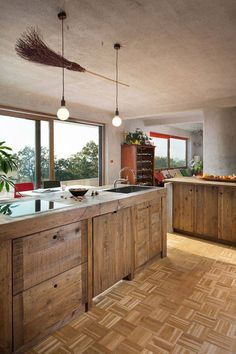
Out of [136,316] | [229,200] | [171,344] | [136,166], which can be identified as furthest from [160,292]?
[136,166]

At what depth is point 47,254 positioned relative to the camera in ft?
5.63

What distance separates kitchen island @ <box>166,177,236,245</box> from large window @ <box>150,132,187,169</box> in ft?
15.7

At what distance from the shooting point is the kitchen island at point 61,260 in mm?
1490

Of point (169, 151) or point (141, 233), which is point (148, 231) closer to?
point (141, 233)

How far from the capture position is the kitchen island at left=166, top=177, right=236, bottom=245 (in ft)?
11.8

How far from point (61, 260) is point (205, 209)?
2.75 m

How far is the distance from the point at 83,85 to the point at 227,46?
2308 millimetres

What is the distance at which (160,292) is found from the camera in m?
2.36

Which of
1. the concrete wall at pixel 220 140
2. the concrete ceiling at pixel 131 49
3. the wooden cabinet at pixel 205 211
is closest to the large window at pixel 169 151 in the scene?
the concrete wall at pixel 220 140

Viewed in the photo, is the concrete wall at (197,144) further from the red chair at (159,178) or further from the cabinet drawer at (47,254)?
the cabinet drawer at (47,254)

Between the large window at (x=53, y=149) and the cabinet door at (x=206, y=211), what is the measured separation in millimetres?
2926

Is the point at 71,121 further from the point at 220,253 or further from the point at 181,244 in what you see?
the point at 220,253

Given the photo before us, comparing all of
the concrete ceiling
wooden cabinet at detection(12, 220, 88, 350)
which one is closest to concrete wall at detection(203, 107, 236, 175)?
the concrete ceiling

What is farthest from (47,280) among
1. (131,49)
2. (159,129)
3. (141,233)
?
(159,129)
